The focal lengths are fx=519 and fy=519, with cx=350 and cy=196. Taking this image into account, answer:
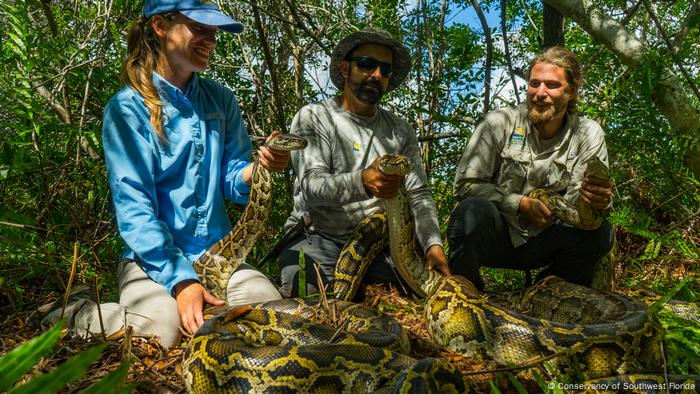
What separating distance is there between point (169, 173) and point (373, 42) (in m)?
2.64

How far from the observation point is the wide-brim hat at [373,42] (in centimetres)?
556

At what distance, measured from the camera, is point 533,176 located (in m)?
5.41

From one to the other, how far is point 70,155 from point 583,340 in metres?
5.34

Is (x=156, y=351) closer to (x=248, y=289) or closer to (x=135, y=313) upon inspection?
(x=135, y=313)

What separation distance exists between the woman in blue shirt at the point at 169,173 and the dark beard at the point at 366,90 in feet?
4.71

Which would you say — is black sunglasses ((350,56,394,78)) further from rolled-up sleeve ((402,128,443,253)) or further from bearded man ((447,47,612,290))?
bearded man ((447,47,612,290))

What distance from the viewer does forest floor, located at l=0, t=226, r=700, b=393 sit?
3.00m

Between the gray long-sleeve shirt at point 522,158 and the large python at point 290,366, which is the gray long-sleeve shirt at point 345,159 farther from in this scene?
the large python at point 290,366

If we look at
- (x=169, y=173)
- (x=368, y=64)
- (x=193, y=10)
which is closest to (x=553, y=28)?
(x=368, y=64)

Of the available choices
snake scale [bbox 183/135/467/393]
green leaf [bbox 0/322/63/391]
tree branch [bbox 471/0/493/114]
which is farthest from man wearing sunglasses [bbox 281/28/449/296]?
green leaf [bbox 0/322/63/391]

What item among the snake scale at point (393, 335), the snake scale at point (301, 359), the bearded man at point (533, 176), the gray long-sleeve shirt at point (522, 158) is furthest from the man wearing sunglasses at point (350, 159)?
the snake scale at point (301, 359)

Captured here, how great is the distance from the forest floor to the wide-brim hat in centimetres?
→ 253

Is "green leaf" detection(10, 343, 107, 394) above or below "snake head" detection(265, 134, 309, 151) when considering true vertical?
below

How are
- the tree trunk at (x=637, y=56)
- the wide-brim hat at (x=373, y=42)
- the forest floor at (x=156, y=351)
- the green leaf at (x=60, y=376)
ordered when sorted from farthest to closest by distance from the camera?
the tree trunk at (x=637, y=56) → the wide-brim hat at (x=373, y=42) → the forest floor at (x=156, y=351) → the green leaf at (x=60, y=376)
